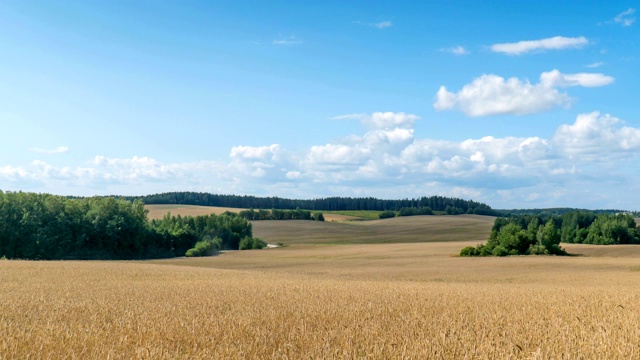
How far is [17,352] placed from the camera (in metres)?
7.04

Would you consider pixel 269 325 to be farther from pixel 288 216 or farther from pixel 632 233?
pixel 288 216

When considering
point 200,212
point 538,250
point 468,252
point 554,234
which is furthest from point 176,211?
point 554,234

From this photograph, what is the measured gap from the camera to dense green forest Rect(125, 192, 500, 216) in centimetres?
17200

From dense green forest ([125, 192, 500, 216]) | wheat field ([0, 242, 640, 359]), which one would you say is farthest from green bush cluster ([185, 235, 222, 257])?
dense green forest ([125, 192, 500, 216])

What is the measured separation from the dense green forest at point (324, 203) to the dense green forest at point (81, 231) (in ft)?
273

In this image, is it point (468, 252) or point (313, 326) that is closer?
point (313, 326)

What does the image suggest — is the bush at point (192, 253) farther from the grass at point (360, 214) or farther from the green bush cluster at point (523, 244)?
the grass at point (360, 214)

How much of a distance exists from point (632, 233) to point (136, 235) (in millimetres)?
74242

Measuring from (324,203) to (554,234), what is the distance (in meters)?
129

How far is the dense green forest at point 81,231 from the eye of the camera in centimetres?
7112

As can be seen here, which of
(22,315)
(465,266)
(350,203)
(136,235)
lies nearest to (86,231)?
(136,235)

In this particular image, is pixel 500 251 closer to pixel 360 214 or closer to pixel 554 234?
pixel 554 234

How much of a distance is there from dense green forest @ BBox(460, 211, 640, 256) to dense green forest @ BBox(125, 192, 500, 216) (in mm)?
55272

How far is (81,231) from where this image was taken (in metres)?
75.6
